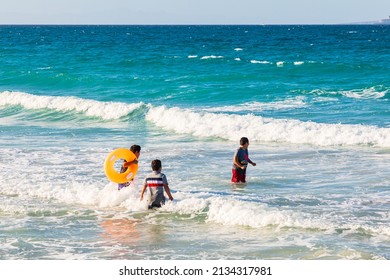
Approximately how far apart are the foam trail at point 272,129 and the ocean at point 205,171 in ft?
0.18

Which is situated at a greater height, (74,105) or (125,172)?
(74,105)

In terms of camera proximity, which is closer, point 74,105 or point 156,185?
point 156,185

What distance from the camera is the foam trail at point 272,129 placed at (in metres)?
21.4

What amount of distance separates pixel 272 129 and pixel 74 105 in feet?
38.1

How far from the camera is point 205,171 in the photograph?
1733cm

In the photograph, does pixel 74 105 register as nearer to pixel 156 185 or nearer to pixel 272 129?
pixel 272 129

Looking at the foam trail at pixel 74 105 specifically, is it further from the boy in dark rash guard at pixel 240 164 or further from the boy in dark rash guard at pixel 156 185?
the boy in dark rash guard at pixel 156 185

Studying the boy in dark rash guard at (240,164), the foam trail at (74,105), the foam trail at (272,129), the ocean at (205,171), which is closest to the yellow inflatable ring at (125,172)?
the ocean at (205,171)

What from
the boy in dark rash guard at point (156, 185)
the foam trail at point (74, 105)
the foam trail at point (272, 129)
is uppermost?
the foam trail at point (74, 105)

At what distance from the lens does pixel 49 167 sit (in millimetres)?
17859

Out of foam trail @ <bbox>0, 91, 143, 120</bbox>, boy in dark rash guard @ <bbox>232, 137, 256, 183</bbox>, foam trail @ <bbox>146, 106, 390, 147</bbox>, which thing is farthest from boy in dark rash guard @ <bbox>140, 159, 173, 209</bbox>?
foam trail @ <bbox>0, 91, 143, 120</bbox>

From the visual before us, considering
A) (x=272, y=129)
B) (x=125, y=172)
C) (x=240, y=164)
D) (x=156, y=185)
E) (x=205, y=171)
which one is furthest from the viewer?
(x=272, y=129)

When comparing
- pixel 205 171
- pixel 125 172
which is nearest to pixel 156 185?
pixel 125 172
